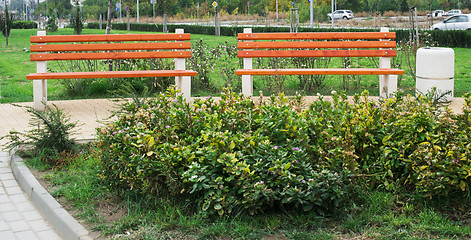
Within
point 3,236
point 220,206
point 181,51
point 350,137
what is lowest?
point 3,236

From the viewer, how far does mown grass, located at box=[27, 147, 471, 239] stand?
3352 millimetres

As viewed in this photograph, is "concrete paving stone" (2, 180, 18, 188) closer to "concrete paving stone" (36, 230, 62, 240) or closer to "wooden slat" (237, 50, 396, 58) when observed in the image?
"concrete paving stone" (36, 230, 62, 240)

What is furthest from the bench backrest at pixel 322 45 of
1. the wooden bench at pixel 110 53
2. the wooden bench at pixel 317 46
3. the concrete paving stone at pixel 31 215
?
the concrete paving stone at pixel 31 215

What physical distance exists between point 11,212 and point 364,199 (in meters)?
2.50

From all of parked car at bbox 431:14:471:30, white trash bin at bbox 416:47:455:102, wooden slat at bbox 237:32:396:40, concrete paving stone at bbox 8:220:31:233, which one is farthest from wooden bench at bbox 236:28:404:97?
parked car at bbox 431:14:471:30

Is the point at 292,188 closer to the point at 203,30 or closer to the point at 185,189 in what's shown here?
the point at 185,189

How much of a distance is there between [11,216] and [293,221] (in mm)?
2029

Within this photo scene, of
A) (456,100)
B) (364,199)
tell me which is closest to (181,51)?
(456,100)

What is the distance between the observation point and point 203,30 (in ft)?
119

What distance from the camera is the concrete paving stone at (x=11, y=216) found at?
4031 mm

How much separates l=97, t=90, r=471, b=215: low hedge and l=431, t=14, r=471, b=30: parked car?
2754 centimetres

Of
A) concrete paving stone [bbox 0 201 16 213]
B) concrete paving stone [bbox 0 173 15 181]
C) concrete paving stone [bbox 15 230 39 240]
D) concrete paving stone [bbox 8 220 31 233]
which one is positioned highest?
concrete paving stone [bbox 0 173 15 181]

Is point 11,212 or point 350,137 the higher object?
point 350,137

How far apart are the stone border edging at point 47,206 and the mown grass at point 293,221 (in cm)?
10
